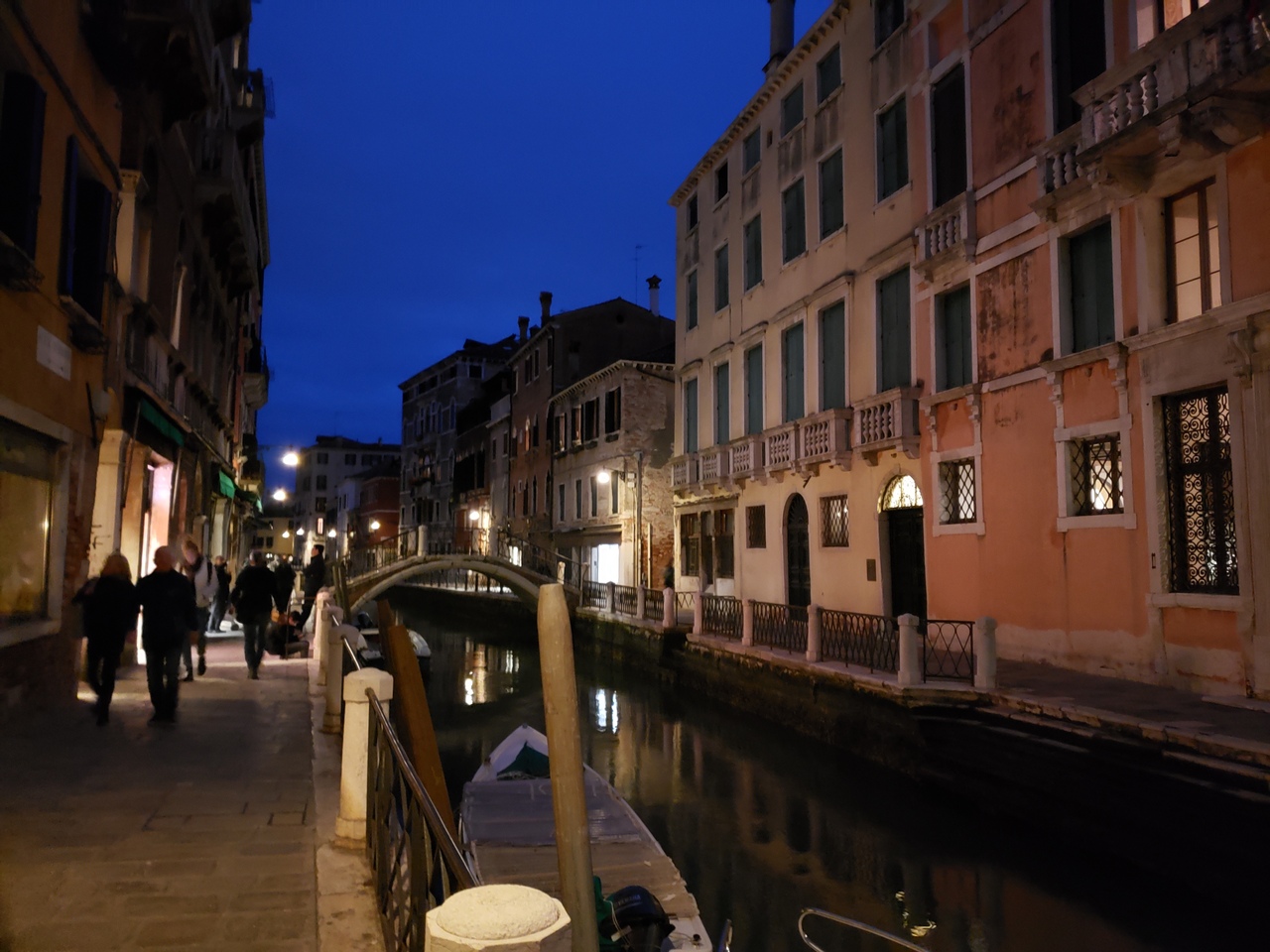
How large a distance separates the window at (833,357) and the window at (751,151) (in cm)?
479

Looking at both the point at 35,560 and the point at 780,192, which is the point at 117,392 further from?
the point at 780,192

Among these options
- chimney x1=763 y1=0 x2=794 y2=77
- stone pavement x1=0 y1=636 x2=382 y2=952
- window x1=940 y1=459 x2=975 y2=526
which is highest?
chimney x1=763 y1=0 x2=794 y2=77

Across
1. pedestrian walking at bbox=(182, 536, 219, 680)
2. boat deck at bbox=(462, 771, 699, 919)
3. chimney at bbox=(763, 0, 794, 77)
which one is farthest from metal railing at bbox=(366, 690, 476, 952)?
chimney at bbox=(763, 0, 794, 77)

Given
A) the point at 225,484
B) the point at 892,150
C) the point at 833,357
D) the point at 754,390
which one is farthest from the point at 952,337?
the point at 225,484

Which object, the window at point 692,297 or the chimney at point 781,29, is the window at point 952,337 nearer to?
the chimney at point 781,29

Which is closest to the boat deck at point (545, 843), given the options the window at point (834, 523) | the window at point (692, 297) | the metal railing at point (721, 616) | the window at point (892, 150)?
the metal railing at point (721, 616)

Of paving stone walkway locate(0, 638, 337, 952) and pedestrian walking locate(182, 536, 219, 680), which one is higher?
pedestrian walking locate(182, 536, 219, 680)

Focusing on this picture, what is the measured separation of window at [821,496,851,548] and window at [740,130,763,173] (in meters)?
7.76

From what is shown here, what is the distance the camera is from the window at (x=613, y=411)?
88.5ft

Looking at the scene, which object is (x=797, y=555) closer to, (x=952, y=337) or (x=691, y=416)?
(x=952, y=337)

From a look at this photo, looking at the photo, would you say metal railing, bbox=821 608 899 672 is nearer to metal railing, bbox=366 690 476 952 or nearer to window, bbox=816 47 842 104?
metal railing, bbox=366 690 476 952

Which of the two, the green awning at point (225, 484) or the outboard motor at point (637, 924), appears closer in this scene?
the outboard motor at point (637, 924)

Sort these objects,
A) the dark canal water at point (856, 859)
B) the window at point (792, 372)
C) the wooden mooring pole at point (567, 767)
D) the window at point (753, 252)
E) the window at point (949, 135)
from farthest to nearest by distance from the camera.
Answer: the window at point (753, 252) < the window at point (792, 372) < the window at point (949, 135) < the dark canal water at point (856, 859) < the wooden mooring pole at point (567, 767)

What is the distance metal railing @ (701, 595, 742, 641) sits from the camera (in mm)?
16172
